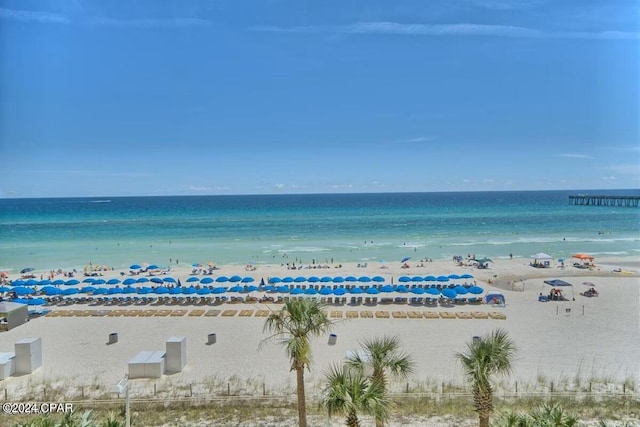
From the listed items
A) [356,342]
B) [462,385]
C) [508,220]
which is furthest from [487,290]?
[508,220]

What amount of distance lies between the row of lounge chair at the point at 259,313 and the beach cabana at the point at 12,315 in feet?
5.43

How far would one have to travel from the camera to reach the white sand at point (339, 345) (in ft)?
47.4

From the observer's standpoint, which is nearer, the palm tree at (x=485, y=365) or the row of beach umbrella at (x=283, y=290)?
the palm tree at (x=485, y=365)

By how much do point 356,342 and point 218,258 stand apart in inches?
1203

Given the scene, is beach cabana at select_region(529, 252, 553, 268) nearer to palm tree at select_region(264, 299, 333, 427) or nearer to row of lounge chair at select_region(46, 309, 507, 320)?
row of lounge chair at select_region(46, 309, 507, 320)

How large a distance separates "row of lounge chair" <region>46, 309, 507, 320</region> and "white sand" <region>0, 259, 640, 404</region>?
55 cm

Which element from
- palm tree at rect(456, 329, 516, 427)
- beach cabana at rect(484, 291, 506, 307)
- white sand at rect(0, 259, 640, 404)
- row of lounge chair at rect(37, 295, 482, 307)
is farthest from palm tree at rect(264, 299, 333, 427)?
beach cabana at rect(484, 291, 506, 307)

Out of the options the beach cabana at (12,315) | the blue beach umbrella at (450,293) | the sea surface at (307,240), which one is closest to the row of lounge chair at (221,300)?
the blue beach umbrella at (450,293)

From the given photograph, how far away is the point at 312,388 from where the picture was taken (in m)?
13.3

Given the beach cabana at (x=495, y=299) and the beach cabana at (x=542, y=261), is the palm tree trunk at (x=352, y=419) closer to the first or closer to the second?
the beach cabana at (x=495, y=299)

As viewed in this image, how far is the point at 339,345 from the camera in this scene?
17.8 meters

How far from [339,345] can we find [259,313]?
21.0 ft

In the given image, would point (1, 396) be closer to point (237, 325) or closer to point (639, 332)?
point (237, 325)

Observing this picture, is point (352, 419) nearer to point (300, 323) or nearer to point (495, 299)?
point (300, 323)
